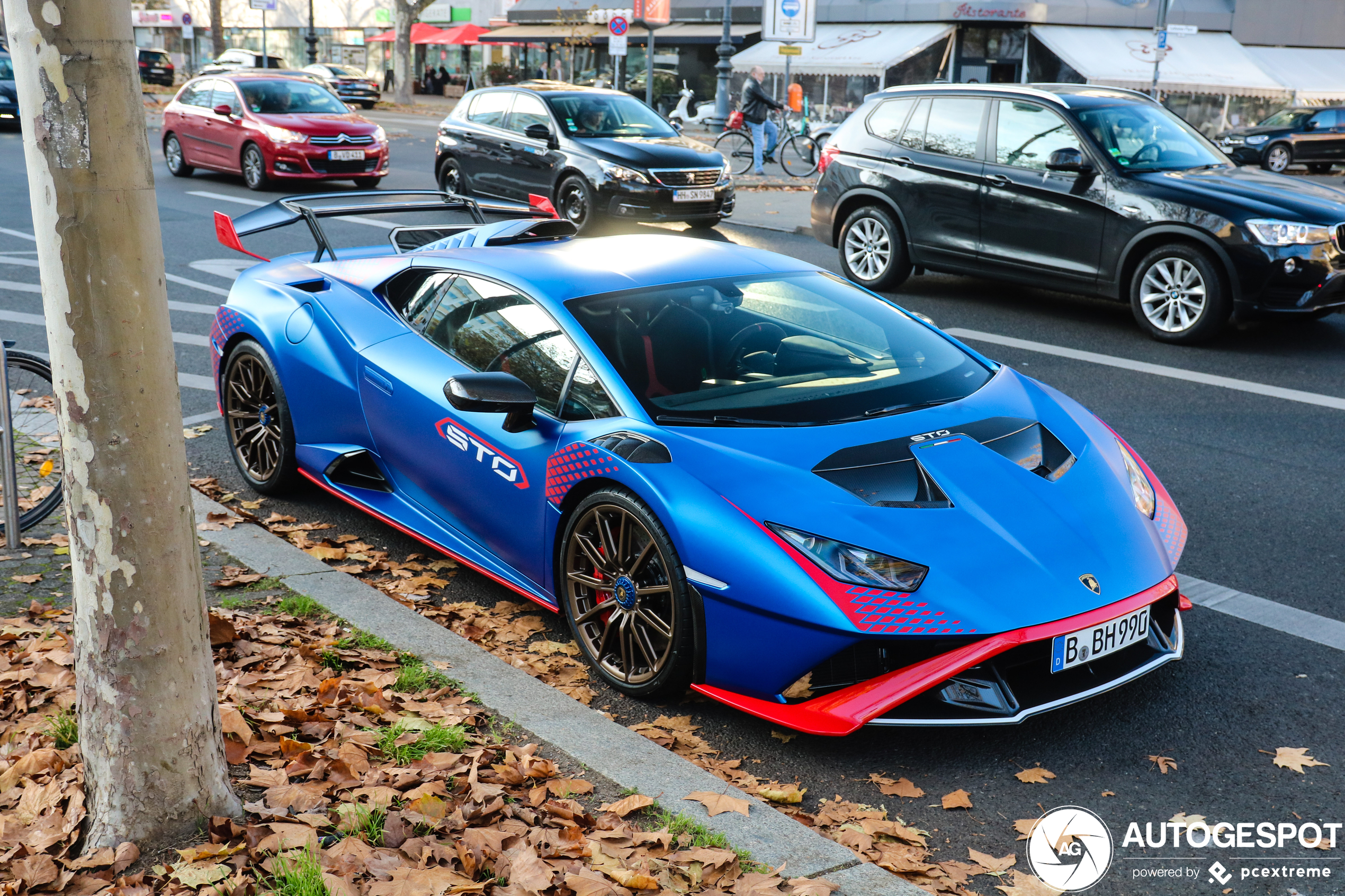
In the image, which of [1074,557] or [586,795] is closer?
[586,795]

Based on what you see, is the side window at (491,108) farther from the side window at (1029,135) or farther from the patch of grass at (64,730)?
the patch of grass at (64,730)

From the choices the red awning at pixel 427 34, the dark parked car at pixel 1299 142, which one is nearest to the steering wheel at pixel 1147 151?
the dark parked car at pixel 1299 142

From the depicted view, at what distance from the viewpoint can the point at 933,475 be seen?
3.73 metres

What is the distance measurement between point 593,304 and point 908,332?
1.25 metres

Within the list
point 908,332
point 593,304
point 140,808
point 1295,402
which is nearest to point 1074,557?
point 908,332

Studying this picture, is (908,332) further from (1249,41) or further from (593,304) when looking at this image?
(1249,41)

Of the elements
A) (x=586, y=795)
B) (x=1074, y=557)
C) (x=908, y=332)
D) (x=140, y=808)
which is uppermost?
(x=908, y=332)

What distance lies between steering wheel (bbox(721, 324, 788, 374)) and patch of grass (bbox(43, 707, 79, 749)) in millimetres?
2289

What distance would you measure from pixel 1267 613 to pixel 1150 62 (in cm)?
3458

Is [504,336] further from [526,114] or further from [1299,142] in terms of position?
[1299,142]

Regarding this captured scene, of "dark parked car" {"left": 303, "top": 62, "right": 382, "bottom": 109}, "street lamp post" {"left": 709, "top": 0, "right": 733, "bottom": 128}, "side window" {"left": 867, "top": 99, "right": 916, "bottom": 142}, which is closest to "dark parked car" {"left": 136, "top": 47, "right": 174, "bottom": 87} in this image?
"dark parked car" {"left": 303, "top": 62, "right": 382, "bottom": 109}

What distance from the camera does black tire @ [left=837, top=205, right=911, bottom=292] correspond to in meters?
10.9

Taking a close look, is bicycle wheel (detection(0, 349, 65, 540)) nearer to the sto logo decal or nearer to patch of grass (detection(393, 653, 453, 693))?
the sto logo decal

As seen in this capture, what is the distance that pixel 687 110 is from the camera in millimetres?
42188
